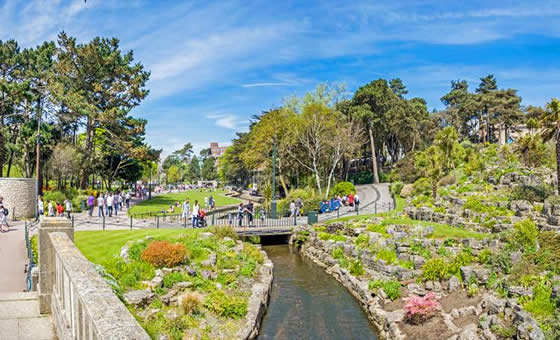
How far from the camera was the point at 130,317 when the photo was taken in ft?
13.0

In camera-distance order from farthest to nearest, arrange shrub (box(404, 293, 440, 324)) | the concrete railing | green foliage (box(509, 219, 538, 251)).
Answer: green foliage (box(509, 219, 538, 251)) < shrub (box(404, 293, 440, 324)) < the concrete railing

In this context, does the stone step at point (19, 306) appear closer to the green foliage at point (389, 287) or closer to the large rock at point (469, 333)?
the large rock at point (469, 333)

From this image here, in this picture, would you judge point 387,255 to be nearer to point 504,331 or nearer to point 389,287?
point 389,287

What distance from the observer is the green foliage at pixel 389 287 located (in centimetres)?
1758

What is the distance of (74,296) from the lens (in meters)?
5.43

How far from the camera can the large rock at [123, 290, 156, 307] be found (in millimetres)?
13852

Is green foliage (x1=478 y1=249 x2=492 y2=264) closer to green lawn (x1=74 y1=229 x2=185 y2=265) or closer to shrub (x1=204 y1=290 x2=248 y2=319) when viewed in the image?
shrub (x1=204 y1=290 x2=248 y2=319)

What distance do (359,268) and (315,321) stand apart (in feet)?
18.6

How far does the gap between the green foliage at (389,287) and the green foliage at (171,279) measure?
801cm

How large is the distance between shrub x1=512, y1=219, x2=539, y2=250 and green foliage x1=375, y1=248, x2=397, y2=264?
5.31m

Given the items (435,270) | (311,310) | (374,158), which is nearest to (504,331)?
(435,270)

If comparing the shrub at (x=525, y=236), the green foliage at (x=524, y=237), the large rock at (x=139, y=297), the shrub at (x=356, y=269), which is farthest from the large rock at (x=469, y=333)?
the large rock at (x=139, y=297)

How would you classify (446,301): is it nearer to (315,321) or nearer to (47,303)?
(315,321)

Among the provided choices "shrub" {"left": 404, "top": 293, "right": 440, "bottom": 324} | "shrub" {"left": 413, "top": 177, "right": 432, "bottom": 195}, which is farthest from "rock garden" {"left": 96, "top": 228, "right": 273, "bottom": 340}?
"shrub" {"left": 413, "top": 177, "right": 432, "bottom": 195}
